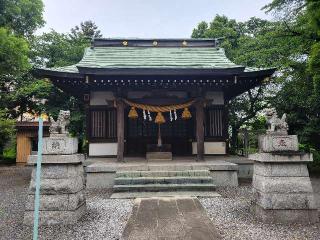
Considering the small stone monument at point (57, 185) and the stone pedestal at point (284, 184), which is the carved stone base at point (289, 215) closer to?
the stone pedestal at point (284, 184)

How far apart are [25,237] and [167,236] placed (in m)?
2.53

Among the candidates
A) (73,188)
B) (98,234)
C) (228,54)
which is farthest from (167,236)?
(228,54)

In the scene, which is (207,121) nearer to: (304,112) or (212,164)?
(212,164)

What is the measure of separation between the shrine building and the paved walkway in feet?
14.2

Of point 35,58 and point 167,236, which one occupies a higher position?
point 35,58

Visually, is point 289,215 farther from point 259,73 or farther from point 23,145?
point 23,145

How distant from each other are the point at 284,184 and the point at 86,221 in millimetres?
4211

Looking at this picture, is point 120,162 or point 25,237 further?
point 120,162

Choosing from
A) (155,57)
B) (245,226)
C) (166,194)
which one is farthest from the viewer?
(155,57)

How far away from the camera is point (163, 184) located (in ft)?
28.7

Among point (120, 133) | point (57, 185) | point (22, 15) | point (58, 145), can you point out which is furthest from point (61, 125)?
point (22, 15)

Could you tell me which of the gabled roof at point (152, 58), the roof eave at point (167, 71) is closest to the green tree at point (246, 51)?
the gabled roof at point (152, 58)

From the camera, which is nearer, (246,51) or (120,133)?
(120,133)

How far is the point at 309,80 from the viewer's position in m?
12.6
